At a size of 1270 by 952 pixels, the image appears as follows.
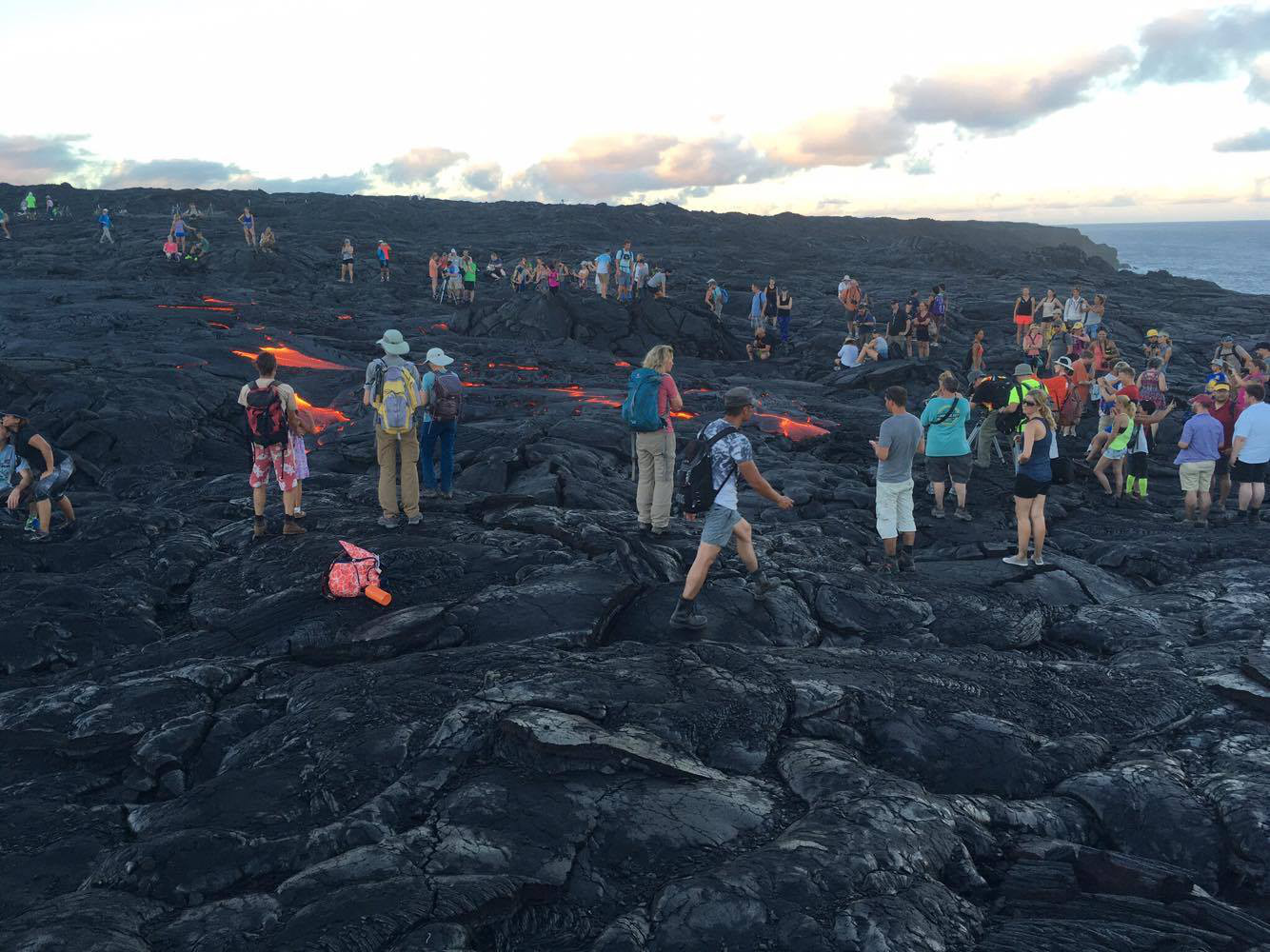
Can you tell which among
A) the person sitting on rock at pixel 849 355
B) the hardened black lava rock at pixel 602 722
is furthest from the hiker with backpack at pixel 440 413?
the person sitting on rock at pixel 849 355

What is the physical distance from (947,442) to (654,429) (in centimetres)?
493

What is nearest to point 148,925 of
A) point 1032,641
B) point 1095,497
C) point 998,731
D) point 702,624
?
point 702,624

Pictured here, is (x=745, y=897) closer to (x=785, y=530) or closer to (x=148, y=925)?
(x=148, y=925)

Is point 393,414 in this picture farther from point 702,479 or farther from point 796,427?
point 796,427

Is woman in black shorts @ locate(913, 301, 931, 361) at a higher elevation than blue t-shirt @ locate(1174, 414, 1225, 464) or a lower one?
higher

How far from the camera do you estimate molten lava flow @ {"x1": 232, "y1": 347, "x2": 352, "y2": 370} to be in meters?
20.5

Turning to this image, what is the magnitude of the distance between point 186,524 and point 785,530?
25.8ft

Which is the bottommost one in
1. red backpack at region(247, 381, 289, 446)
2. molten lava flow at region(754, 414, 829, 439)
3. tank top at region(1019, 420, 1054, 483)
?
molten lava flow at region(754, 414, 829, 439)

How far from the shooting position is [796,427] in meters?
18.0

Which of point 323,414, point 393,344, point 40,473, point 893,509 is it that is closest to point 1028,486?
point 893,509

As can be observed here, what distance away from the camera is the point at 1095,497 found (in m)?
14.0

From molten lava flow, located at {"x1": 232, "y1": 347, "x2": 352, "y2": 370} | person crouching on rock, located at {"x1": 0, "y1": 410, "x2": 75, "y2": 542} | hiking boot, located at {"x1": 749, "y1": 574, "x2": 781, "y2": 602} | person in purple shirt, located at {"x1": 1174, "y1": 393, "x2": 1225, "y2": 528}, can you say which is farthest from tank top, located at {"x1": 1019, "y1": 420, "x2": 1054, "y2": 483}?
molten lava flow, located at {"x1": 232, "y1": 347, "x2": 352, "y2": 370}

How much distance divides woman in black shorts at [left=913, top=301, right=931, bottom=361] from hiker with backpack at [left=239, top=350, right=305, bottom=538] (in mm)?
19422

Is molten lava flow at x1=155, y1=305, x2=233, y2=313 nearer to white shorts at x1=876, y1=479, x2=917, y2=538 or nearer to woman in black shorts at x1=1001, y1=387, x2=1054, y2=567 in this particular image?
white shorts at x1=876, y1=479, x2=917, y2=538
